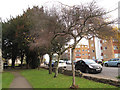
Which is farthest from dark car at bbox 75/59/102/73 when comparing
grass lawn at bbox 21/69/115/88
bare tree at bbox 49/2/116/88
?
bare tree at bbox 49/2/116/88

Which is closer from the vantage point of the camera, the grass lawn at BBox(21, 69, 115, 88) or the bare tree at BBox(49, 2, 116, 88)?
the grass lawn at BBox(21, 69, 115, 88)

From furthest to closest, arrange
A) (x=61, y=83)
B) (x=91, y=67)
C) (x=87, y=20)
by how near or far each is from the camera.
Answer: (x=91, y=67)
(x=87, y=20)
(x=61, y=83)

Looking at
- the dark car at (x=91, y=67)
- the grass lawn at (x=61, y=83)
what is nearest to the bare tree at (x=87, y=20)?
the grass lawn at (x=61, y=83)

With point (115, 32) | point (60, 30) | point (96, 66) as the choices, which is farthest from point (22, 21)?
point (115, 32)

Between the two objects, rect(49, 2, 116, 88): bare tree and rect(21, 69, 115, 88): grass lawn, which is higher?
rect(49, 2, 116, 88): bare tree

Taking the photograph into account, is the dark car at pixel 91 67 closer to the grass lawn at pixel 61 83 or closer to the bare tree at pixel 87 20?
the grass lawn at pixel 61 83

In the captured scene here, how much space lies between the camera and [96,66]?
11.9 m

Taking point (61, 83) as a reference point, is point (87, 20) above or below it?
above

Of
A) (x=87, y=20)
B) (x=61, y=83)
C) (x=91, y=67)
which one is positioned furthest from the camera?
(x=91, y=67)

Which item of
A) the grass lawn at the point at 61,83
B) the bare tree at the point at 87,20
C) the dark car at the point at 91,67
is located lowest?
the grass lawn at the point at 61,83

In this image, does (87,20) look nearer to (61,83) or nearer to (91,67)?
(61,83)

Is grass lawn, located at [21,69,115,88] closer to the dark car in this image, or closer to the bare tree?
the bare tree

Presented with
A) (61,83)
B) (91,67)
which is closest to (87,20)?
(61,83)

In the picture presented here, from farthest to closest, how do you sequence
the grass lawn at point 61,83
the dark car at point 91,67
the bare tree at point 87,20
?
the dark car at point 91,67, the bare tree at point 87,20, the grass lawn at point 61,83
